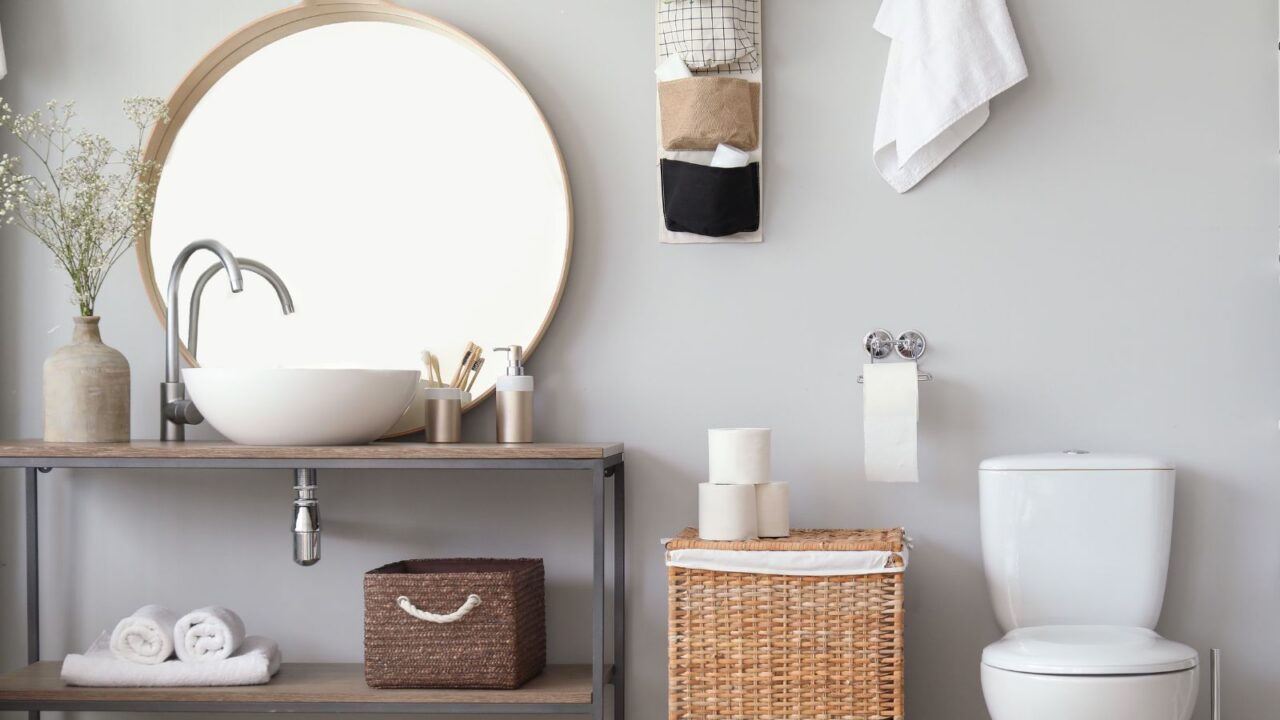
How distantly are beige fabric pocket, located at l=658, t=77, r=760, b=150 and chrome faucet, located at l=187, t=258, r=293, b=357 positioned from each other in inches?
32.5

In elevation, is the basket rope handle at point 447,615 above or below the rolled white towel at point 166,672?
above

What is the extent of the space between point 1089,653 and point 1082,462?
414mm

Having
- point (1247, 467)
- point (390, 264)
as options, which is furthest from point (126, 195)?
point (1247, 467)

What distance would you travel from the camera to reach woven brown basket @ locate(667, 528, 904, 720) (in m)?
1.90

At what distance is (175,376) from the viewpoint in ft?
7.12

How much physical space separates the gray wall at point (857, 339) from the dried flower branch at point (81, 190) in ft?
0.49

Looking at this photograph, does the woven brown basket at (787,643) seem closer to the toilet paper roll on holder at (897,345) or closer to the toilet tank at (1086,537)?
the toilet tank at (1086,537)

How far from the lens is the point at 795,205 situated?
2250 mm

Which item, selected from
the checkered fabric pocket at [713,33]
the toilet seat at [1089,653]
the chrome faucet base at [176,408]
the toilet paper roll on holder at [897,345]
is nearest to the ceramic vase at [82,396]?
the chrome faucet base at [176,408]

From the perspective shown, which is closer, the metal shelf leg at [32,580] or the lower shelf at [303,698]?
Result: the lower shelf at [303,698]

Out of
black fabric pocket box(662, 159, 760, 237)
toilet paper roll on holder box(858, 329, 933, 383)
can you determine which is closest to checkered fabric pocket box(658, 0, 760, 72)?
black fabric pocket box(662, 159, 760, 237)

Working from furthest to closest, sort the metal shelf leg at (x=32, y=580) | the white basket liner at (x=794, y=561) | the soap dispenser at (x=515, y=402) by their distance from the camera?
the metal shelf leg at (x=32, y=580), the soap dispenser at (x=515, y=402), the white basket liner at (x=794, y=561)

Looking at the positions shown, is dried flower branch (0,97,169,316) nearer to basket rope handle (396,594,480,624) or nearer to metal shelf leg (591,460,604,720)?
basket rope handle (396,594,480,624)

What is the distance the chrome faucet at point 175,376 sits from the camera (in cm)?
213
